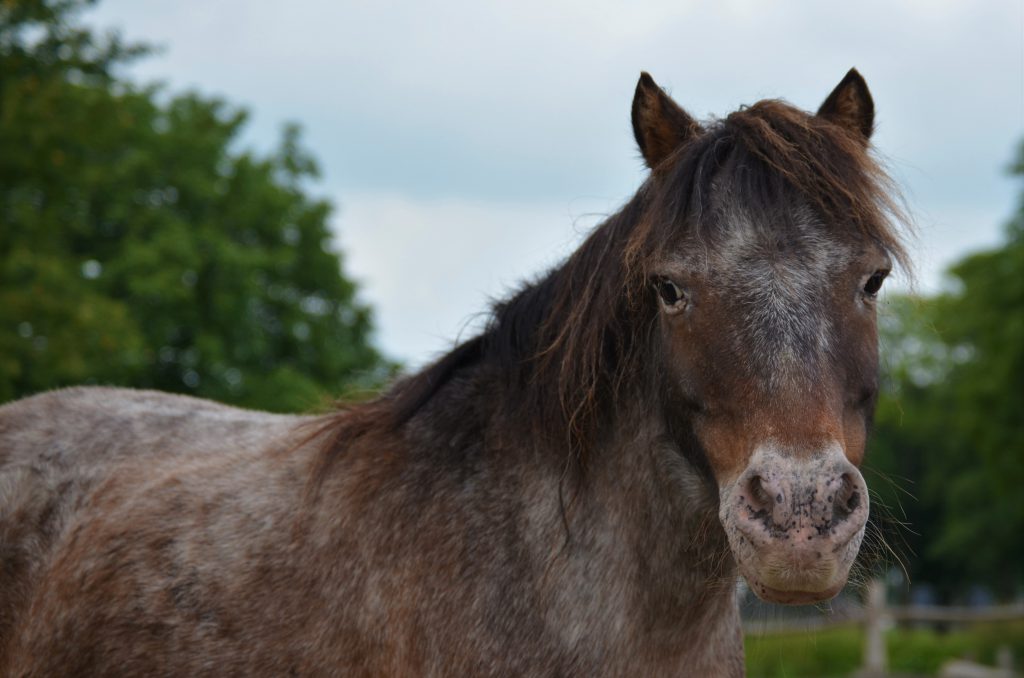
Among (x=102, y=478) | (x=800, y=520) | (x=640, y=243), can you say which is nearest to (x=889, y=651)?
(x=102, y=478)

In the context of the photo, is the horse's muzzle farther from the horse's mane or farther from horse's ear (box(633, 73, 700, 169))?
horse's ear (box(633, 73, 700, 169))

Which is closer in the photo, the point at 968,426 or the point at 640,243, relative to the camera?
the point at 640,243

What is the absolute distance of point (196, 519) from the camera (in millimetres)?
4727

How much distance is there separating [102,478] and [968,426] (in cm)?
3521

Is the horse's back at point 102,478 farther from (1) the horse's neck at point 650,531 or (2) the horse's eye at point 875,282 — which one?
(2) the horse's eye at point 875,282

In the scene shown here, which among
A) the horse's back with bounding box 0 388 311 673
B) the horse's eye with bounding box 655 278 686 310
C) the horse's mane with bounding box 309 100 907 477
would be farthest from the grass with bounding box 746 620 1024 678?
the horse's eye with bounding box 655 278 686 310

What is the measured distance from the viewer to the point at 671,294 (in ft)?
12.4

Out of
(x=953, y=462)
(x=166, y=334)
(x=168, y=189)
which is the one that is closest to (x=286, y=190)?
(x=168, y=189)

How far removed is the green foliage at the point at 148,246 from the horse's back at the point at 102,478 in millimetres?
11137

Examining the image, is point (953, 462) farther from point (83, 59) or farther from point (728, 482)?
point (728, 482)

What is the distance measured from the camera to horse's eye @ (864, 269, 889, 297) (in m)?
3.74

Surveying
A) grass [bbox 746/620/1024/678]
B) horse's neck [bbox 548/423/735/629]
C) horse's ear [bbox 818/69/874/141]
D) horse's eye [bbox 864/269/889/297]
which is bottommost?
grass [bbox 746/620/1024/678]

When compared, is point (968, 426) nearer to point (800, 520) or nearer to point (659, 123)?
point (659, 123)

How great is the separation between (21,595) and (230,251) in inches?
1048
